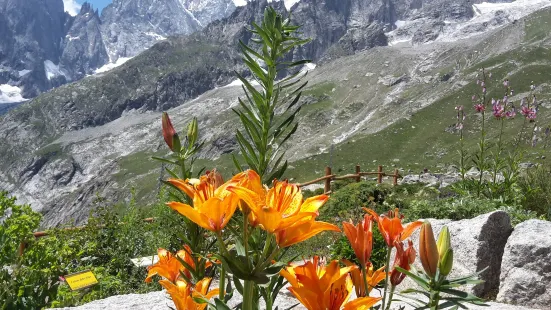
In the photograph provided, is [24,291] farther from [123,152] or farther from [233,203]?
[123,152]

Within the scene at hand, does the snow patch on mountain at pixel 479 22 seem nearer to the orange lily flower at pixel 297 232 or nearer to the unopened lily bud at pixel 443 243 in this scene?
the unopened lily bud at pixel 443 243

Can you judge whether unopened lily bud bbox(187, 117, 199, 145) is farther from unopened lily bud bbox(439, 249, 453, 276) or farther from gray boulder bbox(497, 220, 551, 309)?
A: gray boulder bbox(497, 220, 551, 309)

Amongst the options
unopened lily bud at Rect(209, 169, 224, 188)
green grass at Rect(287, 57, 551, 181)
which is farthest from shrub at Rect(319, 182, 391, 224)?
green grass at Rect(287, 57, 551, 181)

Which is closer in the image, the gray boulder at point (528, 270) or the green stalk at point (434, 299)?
the green stalk at point (434, 299)

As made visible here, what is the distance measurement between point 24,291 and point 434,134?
312 ft

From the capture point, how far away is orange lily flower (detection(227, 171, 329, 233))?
0.91m

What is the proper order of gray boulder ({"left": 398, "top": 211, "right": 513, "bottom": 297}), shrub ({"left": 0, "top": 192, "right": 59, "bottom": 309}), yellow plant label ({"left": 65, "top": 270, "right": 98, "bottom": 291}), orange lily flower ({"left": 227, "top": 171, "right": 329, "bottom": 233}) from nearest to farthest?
orange lily flower ({"left": 227, "top": 171, "right": 329, "bottom": 233})
shrub ({"left": 0, "top": 192, "right": 59, "bottom": 309})
yellow plant label ({"left": 65, "top": 270, "right": 98, "bottom": 291})
gray boulder ({"left": 398, "top": 211, "right": 513, "bottom": 297})

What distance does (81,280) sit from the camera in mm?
3854

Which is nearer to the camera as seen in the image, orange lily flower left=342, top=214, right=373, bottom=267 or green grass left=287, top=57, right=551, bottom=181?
orange lily flower left=342, top=214, right=373, bottom=267

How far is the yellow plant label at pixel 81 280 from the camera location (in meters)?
3.72

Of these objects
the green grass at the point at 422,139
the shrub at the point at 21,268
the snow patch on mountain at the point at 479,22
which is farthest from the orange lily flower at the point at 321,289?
the snow patch on mountain at the point at 479,22

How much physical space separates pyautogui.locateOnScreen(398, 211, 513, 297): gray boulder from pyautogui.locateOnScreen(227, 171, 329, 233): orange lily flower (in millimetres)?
3692

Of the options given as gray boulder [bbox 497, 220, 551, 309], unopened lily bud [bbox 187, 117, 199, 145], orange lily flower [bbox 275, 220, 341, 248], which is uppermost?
unopened lily bud [bbox 187, 117, 199, 145]

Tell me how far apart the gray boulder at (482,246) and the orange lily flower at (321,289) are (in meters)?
3.59
